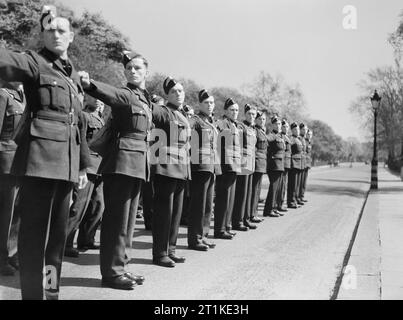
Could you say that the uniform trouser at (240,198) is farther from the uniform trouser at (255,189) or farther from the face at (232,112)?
the face at (232,112)

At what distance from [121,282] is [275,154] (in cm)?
710

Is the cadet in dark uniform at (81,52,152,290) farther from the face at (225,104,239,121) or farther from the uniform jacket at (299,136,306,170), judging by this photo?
the uniform jacket at (299,136,306,170)

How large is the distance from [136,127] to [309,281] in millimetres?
2399

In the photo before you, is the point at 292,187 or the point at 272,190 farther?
the point at 292,187

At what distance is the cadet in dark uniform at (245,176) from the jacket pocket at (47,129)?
5.14m

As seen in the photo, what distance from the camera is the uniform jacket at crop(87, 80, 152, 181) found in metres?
4.98

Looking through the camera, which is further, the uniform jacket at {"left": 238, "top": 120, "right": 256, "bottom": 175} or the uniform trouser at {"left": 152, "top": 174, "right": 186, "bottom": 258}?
the uniform jacket at {"left": 238, "top": 120, "right": 256, "bottom": 175}

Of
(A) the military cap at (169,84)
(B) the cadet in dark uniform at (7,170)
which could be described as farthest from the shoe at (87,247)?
(A) the military cap at (169,84)

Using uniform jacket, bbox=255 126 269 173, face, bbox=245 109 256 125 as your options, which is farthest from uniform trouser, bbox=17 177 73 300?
uniform jacket, bbox=255 126 269 173

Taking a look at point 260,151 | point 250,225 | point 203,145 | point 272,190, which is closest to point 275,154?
point 272,190

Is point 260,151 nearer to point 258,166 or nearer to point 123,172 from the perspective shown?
point 258,166

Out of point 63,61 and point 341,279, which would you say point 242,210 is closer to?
point 341,279

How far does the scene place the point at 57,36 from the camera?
3900 mm

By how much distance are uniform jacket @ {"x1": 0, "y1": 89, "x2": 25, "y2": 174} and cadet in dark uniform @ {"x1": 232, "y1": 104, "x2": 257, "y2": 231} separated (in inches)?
159
